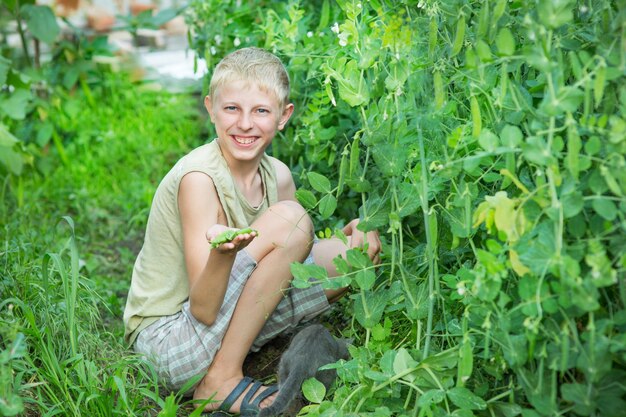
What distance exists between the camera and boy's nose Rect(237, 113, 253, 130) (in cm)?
255

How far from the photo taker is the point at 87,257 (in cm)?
349

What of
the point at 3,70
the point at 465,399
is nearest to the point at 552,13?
the point at 465,399

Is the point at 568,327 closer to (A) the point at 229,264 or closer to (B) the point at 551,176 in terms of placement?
(B) the point at 551,176

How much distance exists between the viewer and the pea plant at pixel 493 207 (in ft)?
5.53

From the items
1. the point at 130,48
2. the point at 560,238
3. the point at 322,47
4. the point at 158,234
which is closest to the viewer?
the point at 560,238

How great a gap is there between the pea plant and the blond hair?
0.57ft

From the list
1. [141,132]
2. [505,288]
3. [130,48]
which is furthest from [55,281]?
[130,48]

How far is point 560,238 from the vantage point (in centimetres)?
167

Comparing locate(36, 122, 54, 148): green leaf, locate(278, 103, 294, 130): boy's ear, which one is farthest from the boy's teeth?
locate(36, 122, 54, 148): green leaf

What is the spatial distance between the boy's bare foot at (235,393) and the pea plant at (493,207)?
0.13 m

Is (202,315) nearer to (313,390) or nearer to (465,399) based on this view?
(313,390)

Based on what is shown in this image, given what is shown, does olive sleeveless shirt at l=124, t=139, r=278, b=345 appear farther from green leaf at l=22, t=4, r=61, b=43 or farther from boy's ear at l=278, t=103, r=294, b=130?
green leaf at l=22, t=4, r=61, b=43

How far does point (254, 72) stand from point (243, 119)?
0.49 feet

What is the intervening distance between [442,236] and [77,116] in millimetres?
2826
